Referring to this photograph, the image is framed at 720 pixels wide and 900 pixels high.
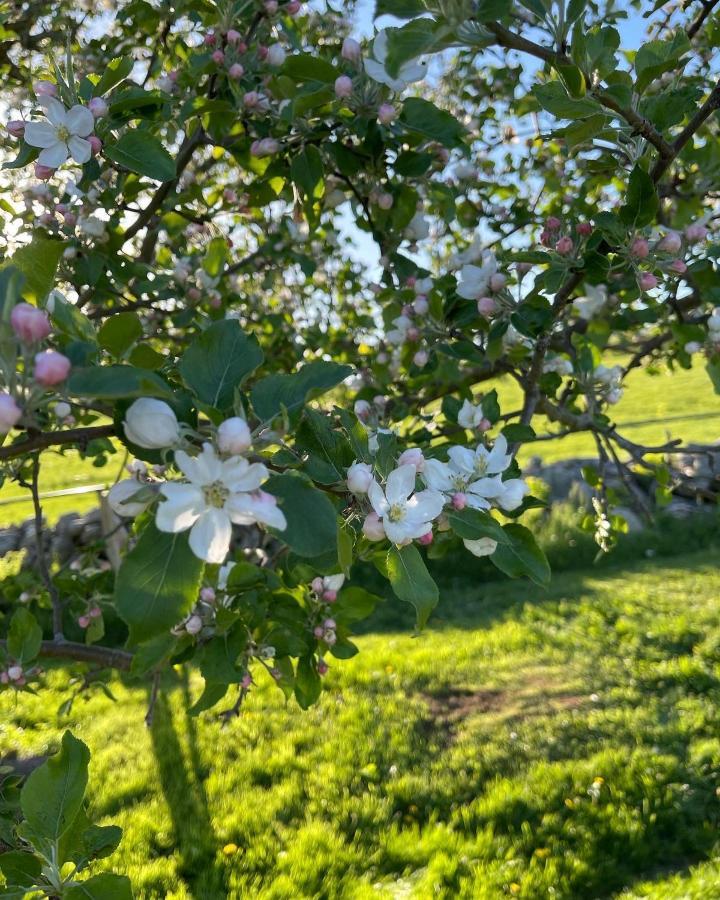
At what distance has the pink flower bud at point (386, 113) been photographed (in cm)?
154

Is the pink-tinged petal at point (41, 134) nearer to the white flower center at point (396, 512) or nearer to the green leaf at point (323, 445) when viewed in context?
the green leaf at point (323, 445)

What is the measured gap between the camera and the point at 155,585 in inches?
28.0

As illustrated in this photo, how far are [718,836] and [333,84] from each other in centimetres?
294

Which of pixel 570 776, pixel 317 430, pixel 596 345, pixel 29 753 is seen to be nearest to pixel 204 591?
pixel 317 430

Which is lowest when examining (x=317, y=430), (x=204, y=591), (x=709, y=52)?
(x=204, y=591)

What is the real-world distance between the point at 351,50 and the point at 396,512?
3.59 feet

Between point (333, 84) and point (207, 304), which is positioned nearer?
point (333, 84)

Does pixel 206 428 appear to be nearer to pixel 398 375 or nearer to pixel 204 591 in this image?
pixel 204 591

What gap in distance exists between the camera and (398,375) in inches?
113

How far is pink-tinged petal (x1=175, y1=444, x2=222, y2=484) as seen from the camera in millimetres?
709

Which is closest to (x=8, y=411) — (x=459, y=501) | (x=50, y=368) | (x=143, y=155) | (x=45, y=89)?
(x=50, y=368)

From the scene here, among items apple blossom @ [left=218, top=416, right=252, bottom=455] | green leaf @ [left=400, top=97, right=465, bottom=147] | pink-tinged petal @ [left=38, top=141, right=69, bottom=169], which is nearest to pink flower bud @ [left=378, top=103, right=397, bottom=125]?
green leaf @ [left=400, top=97, right=465, bottom=147]

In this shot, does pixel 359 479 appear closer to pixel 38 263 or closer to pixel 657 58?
pixel 38 263

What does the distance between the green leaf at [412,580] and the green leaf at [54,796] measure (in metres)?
0.55
